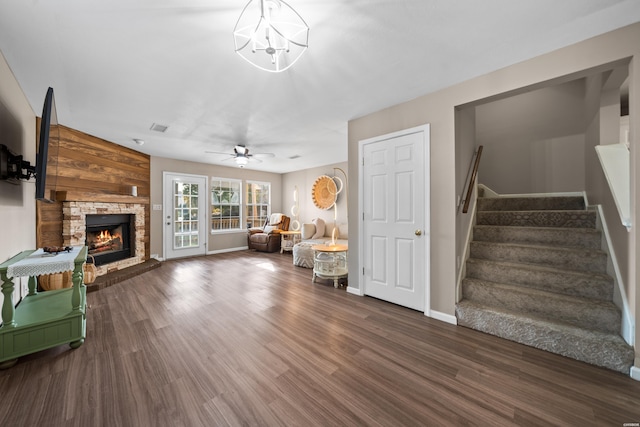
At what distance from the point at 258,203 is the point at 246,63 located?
555cm

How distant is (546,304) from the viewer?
2119mm

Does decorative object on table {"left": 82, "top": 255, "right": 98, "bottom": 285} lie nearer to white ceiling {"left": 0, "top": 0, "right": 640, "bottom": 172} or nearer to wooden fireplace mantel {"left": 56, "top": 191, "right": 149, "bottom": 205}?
wooden fireplace mantel {"left": 56, "top": 191, "right": 149, "bottom": 205}

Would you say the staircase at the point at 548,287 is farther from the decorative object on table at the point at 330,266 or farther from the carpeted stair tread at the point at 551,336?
the decorative object on table at the point at 330,266

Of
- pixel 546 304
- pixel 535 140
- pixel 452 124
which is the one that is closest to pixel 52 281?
pixel 452 124

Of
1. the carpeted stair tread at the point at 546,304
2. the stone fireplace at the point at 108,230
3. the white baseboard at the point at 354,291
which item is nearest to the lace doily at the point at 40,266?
the stone fireplace at the point at 108,230

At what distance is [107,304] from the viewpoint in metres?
2.90

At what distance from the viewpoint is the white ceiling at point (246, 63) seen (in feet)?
4.87

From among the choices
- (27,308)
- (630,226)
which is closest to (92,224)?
(27,308)

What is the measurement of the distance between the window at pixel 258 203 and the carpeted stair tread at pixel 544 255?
19.0 feet

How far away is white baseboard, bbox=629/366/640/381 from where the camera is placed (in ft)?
5.30

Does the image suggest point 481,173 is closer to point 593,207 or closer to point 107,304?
point 593,207

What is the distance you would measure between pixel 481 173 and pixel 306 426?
4664mm

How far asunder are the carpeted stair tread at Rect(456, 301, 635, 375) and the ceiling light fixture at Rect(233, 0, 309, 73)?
2702mm

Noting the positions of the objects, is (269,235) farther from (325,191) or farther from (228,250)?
(325,191)
